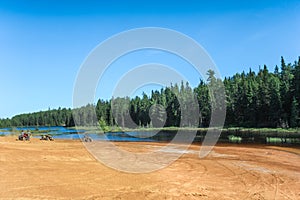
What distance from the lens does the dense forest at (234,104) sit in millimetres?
72688

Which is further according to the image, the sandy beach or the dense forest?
the dense forest

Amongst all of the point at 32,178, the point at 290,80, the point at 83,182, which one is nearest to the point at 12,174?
the point at 32,178

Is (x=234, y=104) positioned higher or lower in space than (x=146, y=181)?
higher

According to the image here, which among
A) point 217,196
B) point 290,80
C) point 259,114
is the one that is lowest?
point 217,196

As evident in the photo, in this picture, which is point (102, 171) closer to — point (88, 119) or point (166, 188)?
point (166, 188)

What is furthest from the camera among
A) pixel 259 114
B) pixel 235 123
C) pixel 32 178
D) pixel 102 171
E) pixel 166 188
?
pixel 235 123

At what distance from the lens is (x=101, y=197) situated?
35.5 feet

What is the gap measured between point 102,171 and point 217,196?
289 inches

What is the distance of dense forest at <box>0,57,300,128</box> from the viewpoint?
238 ft

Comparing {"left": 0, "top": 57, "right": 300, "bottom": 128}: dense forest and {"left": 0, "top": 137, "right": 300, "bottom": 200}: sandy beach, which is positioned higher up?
{"left": 0, "top": 57, "right": 300, "bottom": 128}: dense forest

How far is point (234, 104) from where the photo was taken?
89.1 meters

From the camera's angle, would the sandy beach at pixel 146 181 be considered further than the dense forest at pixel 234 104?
No

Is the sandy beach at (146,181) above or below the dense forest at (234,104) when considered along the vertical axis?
below

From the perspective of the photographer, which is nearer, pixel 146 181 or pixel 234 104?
pixel 146 181
